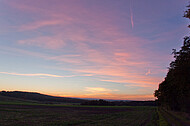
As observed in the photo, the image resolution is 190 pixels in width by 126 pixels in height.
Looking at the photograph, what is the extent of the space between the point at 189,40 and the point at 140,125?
1596 cm

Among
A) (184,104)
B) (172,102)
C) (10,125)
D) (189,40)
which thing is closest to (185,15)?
(189,40)

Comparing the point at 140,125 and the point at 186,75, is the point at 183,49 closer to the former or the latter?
→ the point at 186,75

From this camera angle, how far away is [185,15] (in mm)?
22391

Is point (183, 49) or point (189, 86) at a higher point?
point (183, 49)

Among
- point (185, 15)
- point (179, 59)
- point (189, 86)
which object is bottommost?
point (189, 86)

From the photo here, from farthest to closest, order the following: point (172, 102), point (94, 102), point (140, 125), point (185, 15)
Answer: point (94, 102) < point (172, 102) < point (140, 125) < point (185, 15)

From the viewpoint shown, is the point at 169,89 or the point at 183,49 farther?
the point at 169,89

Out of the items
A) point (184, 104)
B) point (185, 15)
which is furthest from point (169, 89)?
point (185, 15)

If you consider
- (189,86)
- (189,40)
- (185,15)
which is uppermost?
(185,15)

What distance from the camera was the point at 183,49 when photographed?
28234mm

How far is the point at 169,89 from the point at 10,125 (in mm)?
50167

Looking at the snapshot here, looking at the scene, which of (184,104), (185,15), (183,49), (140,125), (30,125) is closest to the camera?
(185,15)

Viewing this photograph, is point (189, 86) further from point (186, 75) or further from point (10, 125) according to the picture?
point (10, 125)

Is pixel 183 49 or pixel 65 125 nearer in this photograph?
pixel 65 125
